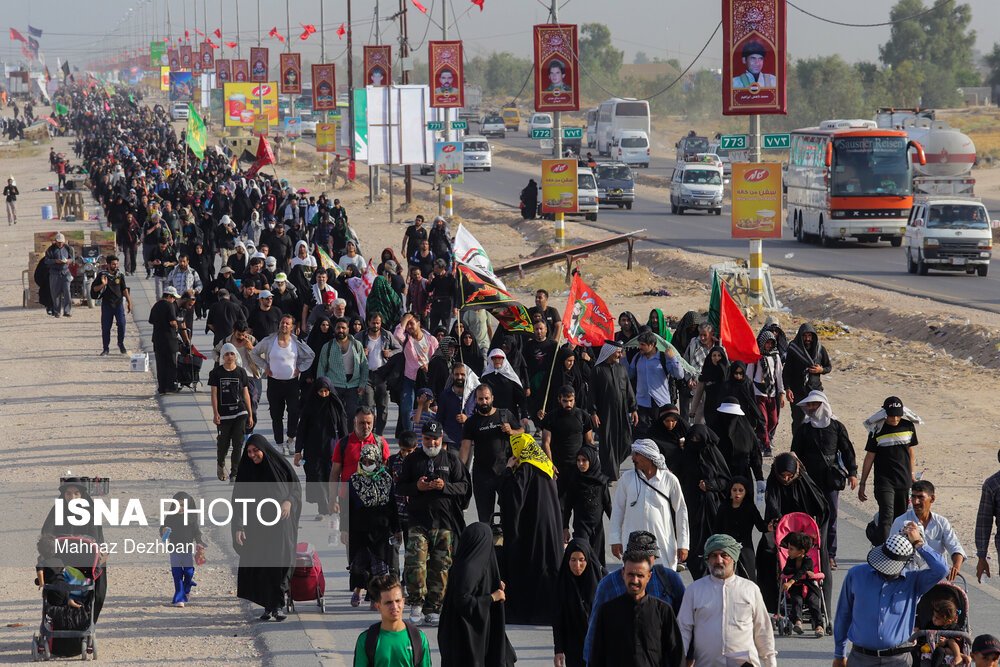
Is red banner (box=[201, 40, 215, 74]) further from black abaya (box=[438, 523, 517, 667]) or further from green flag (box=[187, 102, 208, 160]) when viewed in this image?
black abaya (box=[438, 523, 517, 667])

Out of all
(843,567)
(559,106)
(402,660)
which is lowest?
(843,567)

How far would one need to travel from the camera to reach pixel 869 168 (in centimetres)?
3722

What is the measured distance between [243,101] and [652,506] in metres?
65.0

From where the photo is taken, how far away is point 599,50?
17325 centimetres

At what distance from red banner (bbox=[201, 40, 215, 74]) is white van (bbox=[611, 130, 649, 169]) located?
54.8 m

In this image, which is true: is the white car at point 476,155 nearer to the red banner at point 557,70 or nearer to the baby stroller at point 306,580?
the red banner at point 557,70

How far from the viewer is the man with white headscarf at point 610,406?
533 inches

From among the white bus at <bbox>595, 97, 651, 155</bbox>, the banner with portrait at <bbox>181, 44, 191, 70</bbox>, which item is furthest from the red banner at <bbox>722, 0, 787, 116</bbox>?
the banner with portrait at <bbox>181, 44, 191, 70</bbox>

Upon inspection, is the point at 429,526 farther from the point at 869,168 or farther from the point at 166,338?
the point at 869,168

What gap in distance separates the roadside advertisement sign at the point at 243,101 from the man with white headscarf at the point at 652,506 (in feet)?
210

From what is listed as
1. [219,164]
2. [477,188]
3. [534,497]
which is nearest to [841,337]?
[534,497]

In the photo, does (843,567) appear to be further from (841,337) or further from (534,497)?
(841,337)

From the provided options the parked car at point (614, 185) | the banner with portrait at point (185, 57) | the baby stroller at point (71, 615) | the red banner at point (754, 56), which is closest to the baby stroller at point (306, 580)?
the baby stroller at point (71, 615)

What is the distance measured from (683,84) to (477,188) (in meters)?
105
